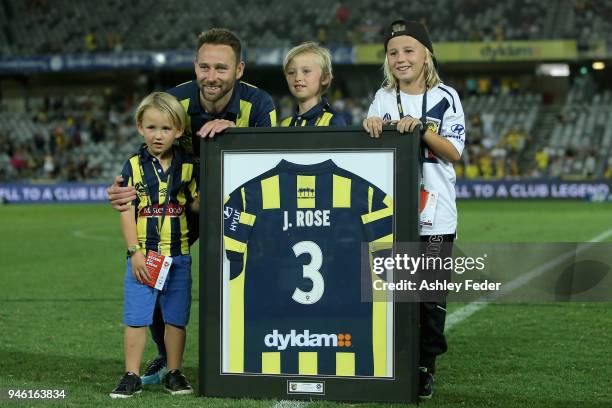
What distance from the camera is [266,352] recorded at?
187 inches

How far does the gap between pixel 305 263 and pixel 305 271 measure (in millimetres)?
37

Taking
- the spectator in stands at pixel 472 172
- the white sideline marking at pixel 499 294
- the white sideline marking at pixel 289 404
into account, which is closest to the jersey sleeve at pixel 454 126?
the white sideline marking at pixel 289 404

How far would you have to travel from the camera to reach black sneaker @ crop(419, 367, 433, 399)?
487 centimetres

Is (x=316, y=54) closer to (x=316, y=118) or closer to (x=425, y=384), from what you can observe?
(x=316, y=118)

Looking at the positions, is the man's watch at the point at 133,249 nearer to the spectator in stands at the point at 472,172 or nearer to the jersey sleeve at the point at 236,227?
the jersey sleeve at the point at 236,227

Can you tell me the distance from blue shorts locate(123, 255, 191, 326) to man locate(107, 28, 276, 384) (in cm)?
19

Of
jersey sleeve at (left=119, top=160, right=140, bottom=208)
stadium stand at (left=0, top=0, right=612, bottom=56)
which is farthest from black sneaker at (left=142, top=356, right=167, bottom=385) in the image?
stadium stand at (left=0, top=0, right=612, bottom=56)

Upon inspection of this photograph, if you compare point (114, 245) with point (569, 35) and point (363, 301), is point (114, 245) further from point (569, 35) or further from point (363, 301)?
point (569, 35)

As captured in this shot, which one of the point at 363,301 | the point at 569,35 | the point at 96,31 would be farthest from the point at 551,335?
the point at 96,31

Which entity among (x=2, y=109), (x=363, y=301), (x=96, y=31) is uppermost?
(x=96, y=31)

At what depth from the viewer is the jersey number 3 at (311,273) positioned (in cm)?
470

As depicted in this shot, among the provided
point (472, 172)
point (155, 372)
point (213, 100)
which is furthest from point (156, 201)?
point (472, 172)

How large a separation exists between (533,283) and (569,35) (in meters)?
28.9

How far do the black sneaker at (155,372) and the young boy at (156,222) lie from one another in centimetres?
21
